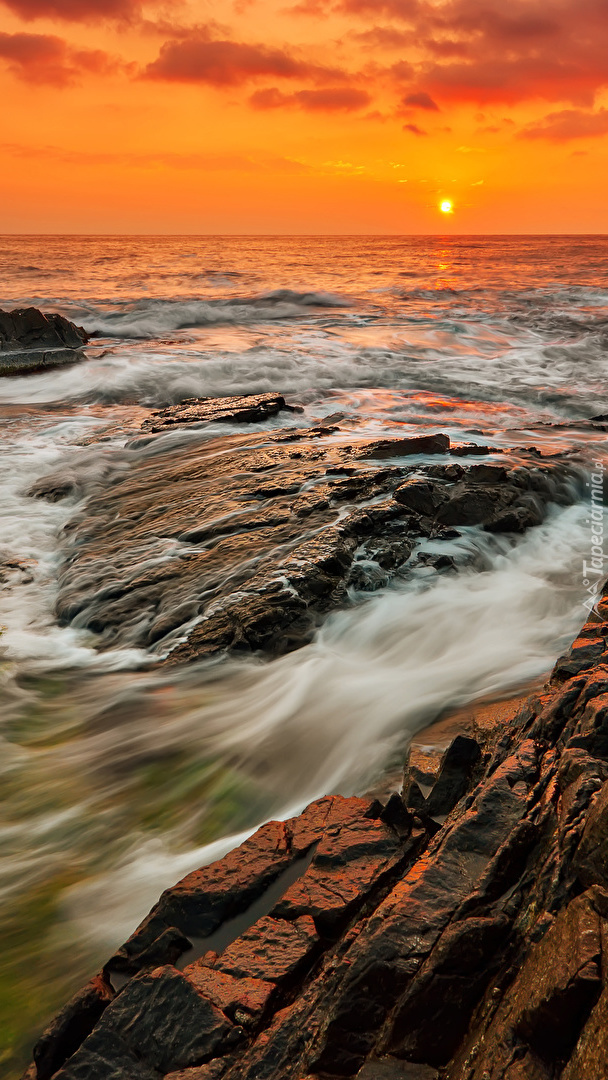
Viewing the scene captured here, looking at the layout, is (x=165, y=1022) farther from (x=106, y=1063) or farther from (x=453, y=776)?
(x=453, y=776)

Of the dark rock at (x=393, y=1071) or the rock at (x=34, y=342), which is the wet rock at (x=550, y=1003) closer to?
the dark rock at (x=393, y=1071)

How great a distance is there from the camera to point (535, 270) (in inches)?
2234

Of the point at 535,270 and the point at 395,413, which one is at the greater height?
the point at 535,270

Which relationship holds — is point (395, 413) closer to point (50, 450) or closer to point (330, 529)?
point (50, 450)

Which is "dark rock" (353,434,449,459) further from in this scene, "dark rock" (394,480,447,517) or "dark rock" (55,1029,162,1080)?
"dark rock" (55,1029,162,1080)

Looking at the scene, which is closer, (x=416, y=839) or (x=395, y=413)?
(x=416, y=839)

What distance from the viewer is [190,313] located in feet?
104

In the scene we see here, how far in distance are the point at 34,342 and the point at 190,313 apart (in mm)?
12157

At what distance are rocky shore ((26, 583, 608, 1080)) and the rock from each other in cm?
1822

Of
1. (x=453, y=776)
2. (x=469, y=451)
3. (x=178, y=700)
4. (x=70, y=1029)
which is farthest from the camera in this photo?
(x=469, y=451)

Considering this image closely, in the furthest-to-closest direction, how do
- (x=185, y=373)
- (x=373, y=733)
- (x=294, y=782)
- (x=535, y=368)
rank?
(x=535, y=368)
(x=185, y=373)
(x=373, y=733)
(x=294, y=782)

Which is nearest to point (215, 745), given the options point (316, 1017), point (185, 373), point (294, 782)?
point (294, 782)

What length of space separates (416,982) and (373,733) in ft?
8.71

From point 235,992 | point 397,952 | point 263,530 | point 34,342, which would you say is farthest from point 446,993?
point 34,342
